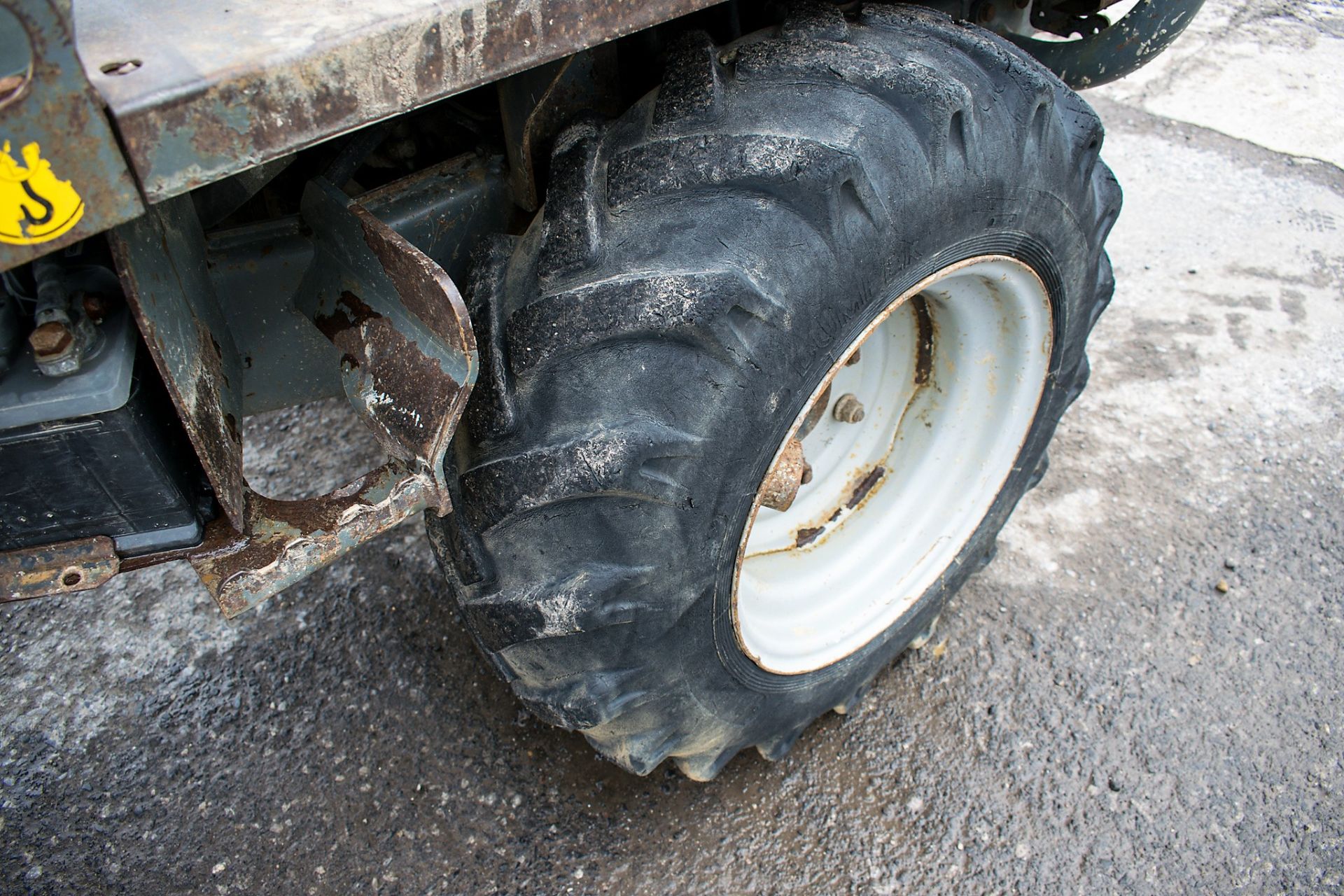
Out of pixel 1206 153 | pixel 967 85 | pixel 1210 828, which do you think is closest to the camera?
pixel 967 85

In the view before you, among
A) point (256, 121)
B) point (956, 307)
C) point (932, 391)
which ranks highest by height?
point (256, 121)

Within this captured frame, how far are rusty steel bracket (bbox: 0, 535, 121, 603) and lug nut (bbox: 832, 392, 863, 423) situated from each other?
4.20ft

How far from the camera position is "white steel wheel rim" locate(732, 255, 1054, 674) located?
1.79 metres

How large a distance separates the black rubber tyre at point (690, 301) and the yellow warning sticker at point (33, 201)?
1.75 feet

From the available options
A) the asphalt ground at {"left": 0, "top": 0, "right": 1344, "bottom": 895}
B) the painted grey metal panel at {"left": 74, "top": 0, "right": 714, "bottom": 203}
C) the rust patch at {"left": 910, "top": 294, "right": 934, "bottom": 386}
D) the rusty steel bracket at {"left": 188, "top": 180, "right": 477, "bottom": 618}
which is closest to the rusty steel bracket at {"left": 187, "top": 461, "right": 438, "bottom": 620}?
the rusty steel bracket at {"left": 188, "top": 180, "right": 477, "bottom": 618}

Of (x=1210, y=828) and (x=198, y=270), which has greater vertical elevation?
(x=198, y=270)

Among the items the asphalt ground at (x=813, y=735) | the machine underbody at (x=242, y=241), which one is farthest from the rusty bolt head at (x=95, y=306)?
the asphalt ground at (x=813, y=735)

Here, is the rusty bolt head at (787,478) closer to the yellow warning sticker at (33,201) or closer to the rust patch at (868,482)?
the rust patch at (868,482)

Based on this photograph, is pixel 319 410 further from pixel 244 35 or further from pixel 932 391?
pixel 244 35

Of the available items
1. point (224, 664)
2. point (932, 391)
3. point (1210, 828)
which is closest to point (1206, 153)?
point (932, 391)

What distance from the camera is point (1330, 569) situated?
2326 mm

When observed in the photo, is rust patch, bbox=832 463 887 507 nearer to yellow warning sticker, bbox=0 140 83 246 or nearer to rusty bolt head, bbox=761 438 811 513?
rusty bolt head, bbox=761 438 811 513

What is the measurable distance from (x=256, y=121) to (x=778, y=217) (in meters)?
0.62

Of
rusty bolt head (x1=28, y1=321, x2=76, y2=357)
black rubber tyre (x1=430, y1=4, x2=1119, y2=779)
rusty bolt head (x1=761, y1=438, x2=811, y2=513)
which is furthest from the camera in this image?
rusty bolt head (x1=761, y1=438, x2=811, y2=513)
